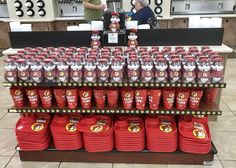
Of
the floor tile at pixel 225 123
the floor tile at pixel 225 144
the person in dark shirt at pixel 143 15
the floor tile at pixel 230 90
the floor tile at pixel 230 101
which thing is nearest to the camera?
the floor tile at pixel 225 144

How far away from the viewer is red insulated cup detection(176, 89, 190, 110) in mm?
2381

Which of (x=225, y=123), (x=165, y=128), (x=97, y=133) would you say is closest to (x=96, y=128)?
(x=97, y=133)

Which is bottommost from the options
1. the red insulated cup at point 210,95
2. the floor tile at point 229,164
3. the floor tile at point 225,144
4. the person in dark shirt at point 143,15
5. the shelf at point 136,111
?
the floor tile at point 229,164

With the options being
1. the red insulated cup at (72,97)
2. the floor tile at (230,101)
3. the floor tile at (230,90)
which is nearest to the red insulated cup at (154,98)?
the red insulated cup at (72,97)

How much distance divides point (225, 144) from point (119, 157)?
1251 mm

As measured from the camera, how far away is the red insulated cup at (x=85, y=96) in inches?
95.3

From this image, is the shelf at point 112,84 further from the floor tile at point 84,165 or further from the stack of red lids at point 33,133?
the floor tile at point 84,165

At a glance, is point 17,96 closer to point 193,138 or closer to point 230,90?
point 193,138

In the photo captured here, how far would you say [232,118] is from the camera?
3539 millimetres

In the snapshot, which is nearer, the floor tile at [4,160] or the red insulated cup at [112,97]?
the red insulated cup at [112,97]

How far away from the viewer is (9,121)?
11.7ft

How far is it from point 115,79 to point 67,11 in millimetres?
5645

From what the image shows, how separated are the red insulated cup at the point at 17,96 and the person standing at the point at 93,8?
244 centimetres

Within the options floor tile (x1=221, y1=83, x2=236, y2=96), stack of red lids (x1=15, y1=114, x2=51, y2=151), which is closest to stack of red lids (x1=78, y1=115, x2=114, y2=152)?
stack of red lids (x1=15, y1=114, x2=51, y2=151)
